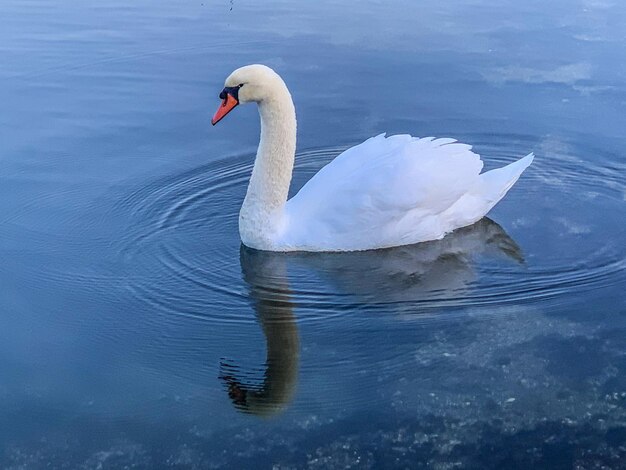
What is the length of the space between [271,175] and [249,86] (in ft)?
2.05

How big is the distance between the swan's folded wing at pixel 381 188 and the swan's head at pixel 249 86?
71 centimetres

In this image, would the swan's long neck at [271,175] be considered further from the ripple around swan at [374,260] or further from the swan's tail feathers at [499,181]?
the swan's tail feathers at [499,181]

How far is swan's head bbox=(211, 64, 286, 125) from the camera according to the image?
629cm

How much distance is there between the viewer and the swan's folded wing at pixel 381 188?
6301mm

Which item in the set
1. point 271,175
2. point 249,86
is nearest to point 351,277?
point 271,175

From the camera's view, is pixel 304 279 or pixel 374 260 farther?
pixel 374 260

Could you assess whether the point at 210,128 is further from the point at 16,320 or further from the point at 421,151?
the point at 16,320

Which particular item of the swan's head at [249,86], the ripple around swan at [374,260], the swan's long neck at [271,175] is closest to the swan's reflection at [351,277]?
the ripple around swan at [374,260]

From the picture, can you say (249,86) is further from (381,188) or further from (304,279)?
(304,279)

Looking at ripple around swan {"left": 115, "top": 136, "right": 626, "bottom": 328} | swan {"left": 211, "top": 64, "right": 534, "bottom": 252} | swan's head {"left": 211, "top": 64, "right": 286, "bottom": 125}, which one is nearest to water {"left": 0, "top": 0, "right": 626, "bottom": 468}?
ripple around swan {"left": 115, "top": 136, "right": 626, "bottom": 328}

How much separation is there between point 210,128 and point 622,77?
4.00m

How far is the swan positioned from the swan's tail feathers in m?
0.02

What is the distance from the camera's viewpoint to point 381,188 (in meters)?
6.29

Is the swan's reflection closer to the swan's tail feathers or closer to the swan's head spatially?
the swan's tail feathers
